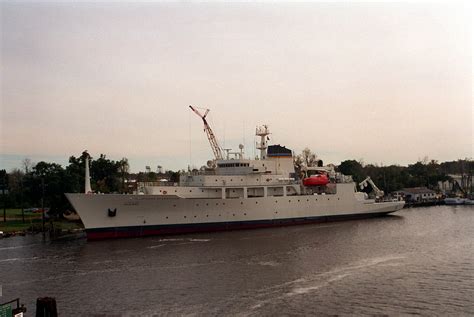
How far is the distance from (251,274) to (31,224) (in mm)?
36402

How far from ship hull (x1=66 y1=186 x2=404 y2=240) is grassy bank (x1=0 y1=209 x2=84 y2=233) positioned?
12898 mm

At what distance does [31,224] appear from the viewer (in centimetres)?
5034

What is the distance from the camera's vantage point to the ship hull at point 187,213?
118 ft

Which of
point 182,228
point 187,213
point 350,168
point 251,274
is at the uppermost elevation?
point 350,168

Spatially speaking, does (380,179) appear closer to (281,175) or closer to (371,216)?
(371,216)

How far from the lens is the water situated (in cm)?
1825

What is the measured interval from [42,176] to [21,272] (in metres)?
33.6

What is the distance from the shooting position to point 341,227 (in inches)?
1697

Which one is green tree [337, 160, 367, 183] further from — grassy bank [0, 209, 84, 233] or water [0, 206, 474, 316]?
grassy bank [0, 209, 84, 233]

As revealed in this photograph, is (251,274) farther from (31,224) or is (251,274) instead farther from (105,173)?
(105,173)

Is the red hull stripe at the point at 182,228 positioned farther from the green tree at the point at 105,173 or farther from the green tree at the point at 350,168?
the green tree at the point at 350,168

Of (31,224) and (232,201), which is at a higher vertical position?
(232,201)

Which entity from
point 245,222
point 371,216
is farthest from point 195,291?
point 371,216

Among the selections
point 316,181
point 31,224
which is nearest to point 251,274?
point 316,181
